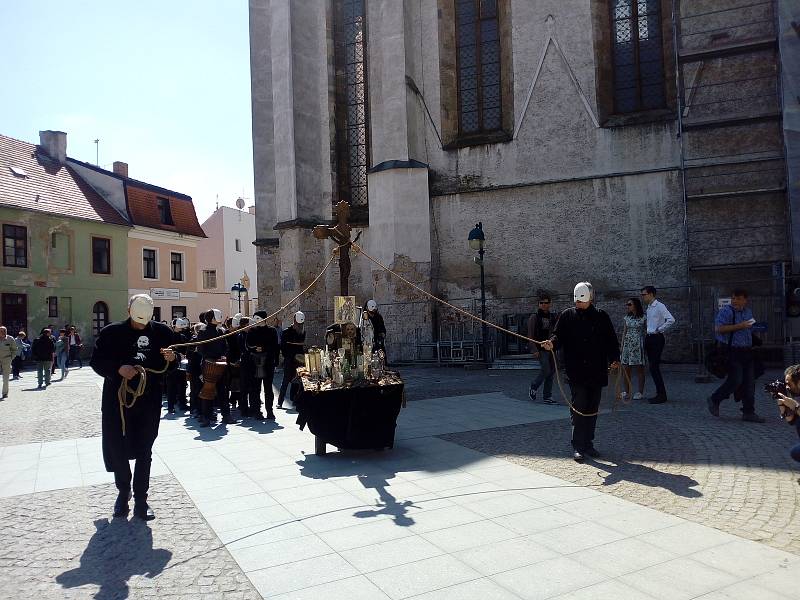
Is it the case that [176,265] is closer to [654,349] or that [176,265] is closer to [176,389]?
[176,389]

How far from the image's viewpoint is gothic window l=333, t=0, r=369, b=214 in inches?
776

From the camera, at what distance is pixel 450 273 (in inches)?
719

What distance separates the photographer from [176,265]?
35812mm

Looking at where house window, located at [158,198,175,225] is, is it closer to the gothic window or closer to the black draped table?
the gothic window

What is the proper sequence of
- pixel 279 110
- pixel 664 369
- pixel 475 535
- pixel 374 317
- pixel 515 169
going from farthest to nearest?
pixel 279 110
pixel 515 169
pixel 664 369
pixel 374 317
pixel 475 535

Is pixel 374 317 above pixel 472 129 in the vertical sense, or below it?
below

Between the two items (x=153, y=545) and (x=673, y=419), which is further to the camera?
(x=673, y=419)

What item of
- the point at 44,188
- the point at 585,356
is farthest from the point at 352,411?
the point at 44,188

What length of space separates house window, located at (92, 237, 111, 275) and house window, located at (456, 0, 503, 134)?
2040cm

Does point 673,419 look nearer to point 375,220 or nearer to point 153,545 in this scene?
point 153,545

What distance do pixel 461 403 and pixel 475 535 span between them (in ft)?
19.4

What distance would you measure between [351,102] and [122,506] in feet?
54.9

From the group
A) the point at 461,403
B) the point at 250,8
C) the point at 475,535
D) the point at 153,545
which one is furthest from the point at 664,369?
the point at 250,8

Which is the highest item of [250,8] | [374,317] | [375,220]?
[250,8]
